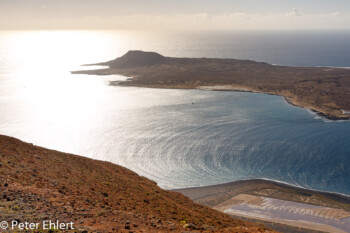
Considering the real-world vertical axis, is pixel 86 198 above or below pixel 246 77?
below

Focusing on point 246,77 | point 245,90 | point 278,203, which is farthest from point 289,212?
point 246,77

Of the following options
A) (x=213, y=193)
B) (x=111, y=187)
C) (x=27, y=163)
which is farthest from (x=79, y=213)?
(x=213, y=193)

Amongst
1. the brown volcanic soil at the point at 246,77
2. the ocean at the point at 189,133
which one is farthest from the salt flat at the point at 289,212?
the brown volcanic soil at the point at 246,77

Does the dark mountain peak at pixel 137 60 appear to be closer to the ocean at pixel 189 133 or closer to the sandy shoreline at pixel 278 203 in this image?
the ocean at pixel 189 133

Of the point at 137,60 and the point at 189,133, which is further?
the point at 137,60

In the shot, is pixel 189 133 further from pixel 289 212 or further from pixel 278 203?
pixel 289 212

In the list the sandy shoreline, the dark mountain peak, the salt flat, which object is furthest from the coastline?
the salt flat

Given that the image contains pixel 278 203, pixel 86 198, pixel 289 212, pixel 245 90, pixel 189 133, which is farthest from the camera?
pixel 245 90
